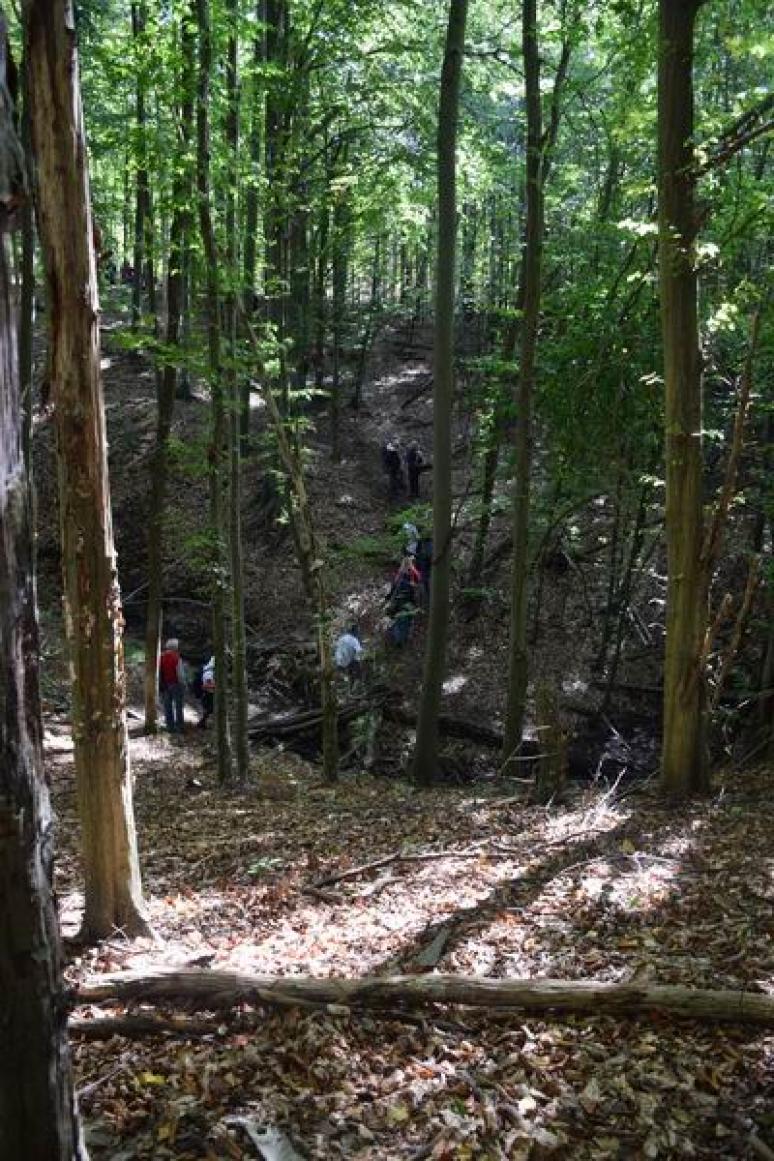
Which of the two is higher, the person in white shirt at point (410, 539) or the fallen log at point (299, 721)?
the person in white shirt at point (410, 539)

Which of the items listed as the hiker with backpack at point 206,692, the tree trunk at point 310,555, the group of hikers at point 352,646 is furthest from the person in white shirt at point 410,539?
the tree trunk at point 310,555

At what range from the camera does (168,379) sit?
1231 cm

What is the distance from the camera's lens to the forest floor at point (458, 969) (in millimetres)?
3664

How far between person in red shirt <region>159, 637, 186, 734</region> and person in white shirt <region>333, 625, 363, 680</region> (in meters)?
2.72

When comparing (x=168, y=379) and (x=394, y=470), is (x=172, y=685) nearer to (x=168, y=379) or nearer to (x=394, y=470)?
(x=168, y=379)

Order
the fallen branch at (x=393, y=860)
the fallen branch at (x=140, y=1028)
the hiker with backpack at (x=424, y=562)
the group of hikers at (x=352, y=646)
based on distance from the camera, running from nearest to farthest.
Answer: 1. the fallen branch at (x=140, y=1028)
2. the fallen branch at (x=393, y=860)
3. the group of hikers at (x=352, y=646)
4. the hiker with backpack at (x=424, y=562)

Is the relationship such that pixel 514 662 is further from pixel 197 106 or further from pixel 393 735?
pixel 197 106

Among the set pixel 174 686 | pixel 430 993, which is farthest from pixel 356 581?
pixel 430 993

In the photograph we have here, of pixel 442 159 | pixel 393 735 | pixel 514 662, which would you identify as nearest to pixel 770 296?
pixel 442 159

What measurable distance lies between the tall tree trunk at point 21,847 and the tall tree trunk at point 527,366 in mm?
9725

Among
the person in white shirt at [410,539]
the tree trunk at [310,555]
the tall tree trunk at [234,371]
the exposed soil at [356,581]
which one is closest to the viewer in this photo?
the tall tree trunk at [234,371]

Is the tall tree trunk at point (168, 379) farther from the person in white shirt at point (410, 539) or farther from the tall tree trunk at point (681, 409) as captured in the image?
the person in white shirt at point (410, 539)

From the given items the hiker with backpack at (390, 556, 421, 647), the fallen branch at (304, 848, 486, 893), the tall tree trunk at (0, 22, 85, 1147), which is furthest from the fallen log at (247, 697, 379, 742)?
the tall tree trunk at (0, 22, 85, 1147)

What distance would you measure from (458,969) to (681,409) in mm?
5222
